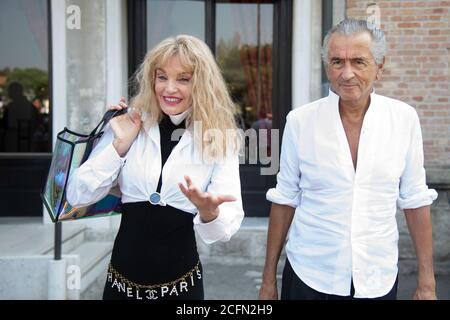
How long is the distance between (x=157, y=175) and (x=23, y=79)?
17.3 ft

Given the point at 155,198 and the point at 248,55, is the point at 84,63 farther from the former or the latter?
the point at 155,198

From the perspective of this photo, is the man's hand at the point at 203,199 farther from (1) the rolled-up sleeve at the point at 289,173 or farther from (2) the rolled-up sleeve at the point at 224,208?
(1) the rolled-up sleeve at the point at 289,173

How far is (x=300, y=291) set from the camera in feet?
6.98

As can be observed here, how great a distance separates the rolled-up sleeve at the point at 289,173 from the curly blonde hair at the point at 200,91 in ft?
0.84

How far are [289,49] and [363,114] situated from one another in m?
4.19

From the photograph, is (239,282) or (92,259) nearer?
(92,259)

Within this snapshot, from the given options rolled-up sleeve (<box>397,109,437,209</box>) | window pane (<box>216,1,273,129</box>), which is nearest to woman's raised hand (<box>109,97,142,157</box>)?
rolled-up sleeve (<box>397,109,437,209</box>)

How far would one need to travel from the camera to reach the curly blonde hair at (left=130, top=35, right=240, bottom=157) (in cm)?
197

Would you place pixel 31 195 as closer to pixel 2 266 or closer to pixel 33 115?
pixel 33 115

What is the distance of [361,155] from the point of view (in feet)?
6.52

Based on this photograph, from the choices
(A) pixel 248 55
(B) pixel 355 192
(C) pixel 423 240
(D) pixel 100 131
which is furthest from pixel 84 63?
(C) pixel 423 240

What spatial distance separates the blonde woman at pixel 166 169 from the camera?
1977 mm

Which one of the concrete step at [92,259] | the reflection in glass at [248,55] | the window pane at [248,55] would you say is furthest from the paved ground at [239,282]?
the window pane at [248,55]

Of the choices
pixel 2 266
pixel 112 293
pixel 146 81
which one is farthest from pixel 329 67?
pixel 2 266
